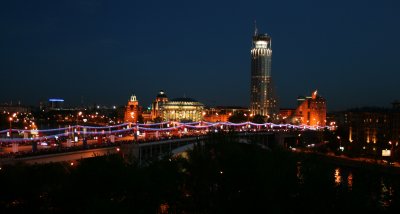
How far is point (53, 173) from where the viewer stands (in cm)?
2308

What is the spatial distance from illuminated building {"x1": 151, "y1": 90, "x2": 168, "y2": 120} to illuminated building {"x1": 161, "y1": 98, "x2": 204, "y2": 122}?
568 centimetres

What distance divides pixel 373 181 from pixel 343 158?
36668 millimetres

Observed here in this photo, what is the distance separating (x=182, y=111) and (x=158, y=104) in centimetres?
1449

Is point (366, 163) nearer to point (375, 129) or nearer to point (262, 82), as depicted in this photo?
point (375, 129)

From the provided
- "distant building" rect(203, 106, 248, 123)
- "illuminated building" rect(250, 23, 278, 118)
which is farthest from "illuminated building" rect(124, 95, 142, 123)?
"illuminated building" rect(250, 23, 278, 118)

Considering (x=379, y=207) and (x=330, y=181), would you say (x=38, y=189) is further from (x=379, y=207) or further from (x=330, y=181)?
(x=379, y=207)

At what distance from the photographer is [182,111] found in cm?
15088

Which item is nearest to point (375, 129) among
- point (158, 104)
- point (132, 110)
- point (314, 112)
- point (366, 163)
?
point (366, 163)

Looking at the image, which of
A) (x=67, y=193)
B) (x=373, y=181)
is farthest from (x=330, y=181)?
(x=67, y=193)

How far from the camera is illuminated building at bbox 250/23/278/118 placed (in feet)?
493

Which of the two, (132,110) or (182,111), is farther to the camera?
(182,111)

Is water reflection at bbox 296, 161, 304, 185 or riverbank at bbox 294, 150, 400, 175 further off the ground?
water reflection at bbox 296, 161, 304, 185

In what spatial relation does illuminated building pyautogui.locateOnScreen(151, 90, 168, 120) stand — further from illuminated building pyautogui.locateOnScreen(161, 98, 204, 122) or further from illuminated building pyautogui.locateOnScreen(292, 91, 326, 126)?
illuminated building pyautogui.locateOnScreen(292, 91, 326, 126)

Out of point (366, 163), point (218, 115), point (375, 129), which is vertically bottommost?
point (366, 163)
